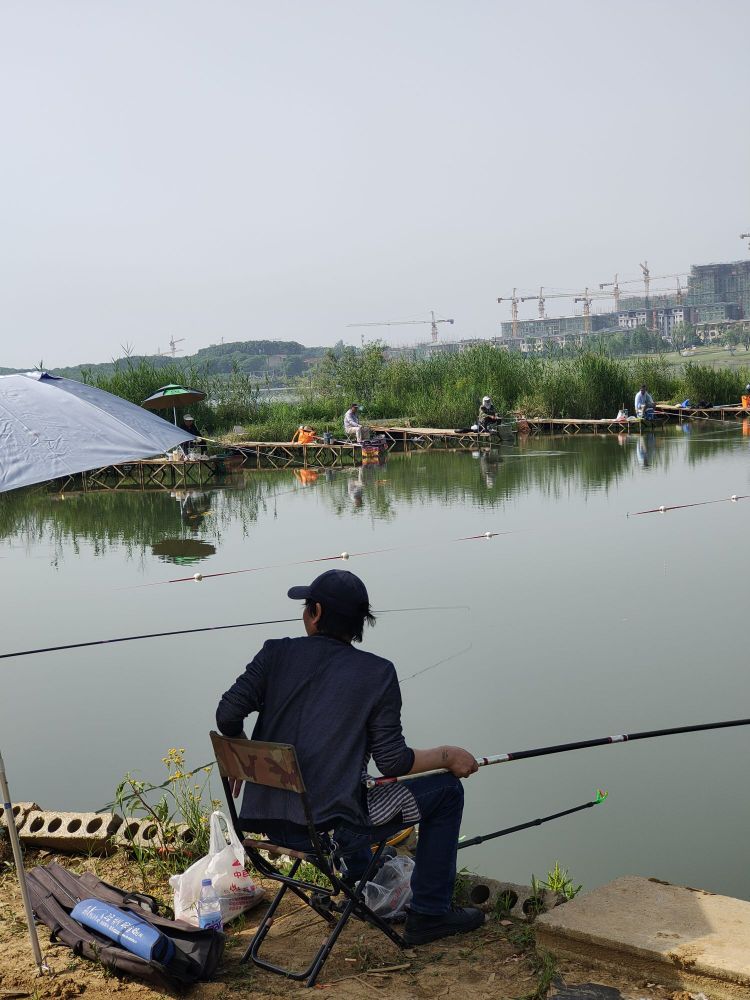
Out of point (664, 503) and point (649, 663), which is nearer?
point (649, 663)

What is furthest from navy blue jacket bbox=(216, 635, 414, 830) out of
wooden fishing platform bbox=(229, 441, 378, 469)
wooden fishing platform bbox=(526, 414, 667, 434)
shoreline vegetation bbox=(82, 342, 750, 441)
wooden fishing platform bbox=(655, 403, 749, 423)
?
wooden fishing platform bbox=(655, 403, 749, 423)

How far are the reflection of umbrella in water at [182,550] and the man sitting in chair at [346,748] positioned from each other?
28.4 ft

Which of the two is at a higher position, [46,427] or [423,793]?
[46,427]

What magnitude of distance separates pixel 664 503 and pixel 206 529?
5628mm

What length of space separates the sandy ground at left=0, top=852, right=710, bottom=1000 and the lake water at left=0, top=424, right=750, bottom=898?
106 centimetres

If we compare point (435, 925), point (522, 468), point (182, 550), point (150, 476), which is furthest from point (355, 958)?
point (150, 476)

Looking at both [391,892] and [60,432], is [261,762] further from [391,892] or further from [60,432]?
[60,432]

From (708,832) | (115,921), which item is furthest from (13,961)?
(708,832)

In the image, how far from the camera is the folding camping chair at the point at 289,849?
2869 millimetres

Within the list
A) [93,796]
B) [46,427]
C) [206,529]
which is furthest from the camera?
[206,529]

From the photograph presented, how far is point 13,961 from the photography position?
3.21 m

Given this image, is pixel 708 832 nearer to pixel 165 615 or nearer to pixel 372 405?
pixel 165 615

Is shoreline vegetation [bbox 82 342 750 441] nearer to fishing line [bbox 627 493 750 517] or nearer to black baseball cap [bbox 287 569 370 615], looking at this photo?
fishing line [bbox 627 493 750 517]

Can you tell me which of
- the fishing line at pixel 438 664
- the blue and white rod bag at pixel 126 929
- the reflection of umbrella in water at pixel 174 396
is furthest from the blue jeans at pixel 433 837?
the reflection of umbrella in water at pixel 174 396
